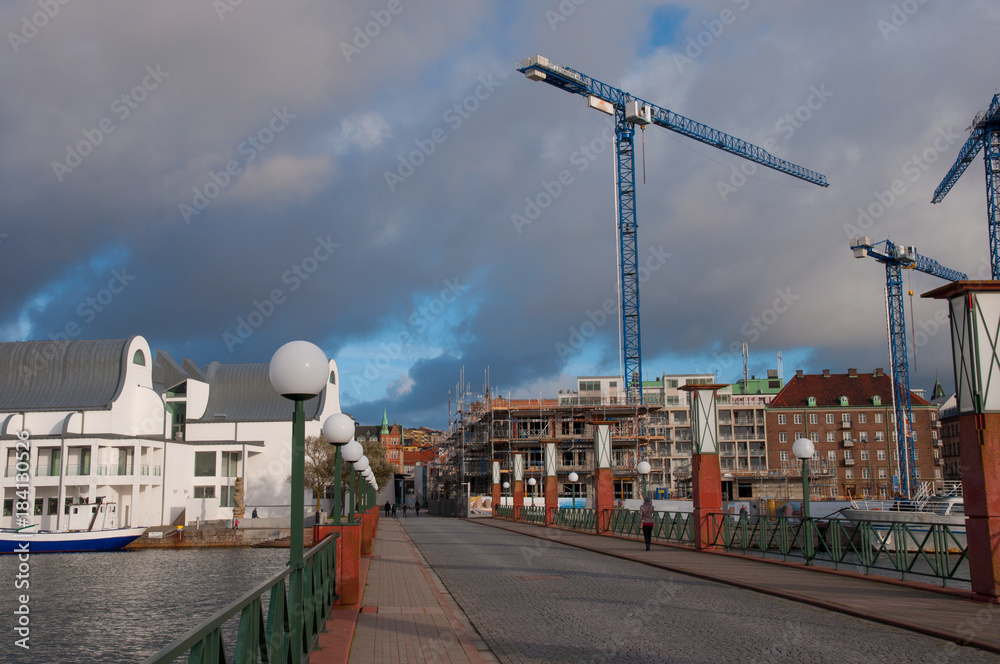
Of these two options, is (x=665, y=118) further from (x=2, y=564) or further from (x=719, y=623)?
(x=719, y=623)

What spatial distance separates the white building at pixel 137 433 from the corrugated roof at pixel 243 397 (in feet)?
0.29

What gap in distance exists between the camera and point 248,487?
67812 mm

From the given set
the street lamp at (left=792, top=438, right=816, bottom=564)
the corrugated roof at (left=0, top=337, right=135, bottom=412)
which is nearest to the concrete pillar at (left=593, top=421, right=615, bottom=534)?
the street lamp at (left=792, top=438, right=816, bottom=564)

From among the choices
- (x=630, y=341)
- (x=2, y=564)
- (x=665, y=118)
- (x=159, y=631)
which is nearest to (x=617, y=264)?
(x=630, y=341)

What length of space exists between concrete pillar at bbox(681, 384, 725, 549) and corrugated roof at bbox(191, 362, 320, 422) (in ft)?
182

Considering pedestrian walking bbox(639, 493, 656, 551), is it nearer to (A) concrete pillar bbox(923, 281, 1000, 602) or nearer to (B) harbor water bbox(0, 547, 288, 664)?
(B) harbor water bbox(0, 547, 288, 664)

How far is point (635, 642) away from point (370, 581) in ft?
25.5

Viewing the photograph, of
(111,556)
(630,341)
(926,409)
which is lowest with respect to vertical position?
(111,556)

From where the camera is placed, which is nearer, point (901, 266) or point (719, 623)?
point (719, 623)

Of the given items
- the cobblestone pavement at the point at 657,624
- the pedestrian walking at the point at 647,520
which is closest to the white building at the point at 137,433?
the pedestrian walking at the point at 647,520

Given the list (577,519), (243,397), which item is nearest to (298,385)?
(577,519)

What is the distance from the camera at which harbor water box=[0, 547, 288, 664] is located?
16.9m

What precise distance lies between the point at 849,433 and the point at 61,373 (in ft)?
254

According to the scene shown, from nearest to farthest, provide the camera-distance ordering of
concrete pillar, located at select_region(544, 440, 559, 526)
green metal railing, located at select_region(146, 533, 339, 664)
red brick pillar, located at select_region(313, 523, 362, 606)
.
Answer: green metal railing, located at select_region(146, 533, 339, 664) → red brick pillar, located at select_region(313, 523, 362, 606) → concrete pillar, located at select_region(544, 440, 559, 526)
